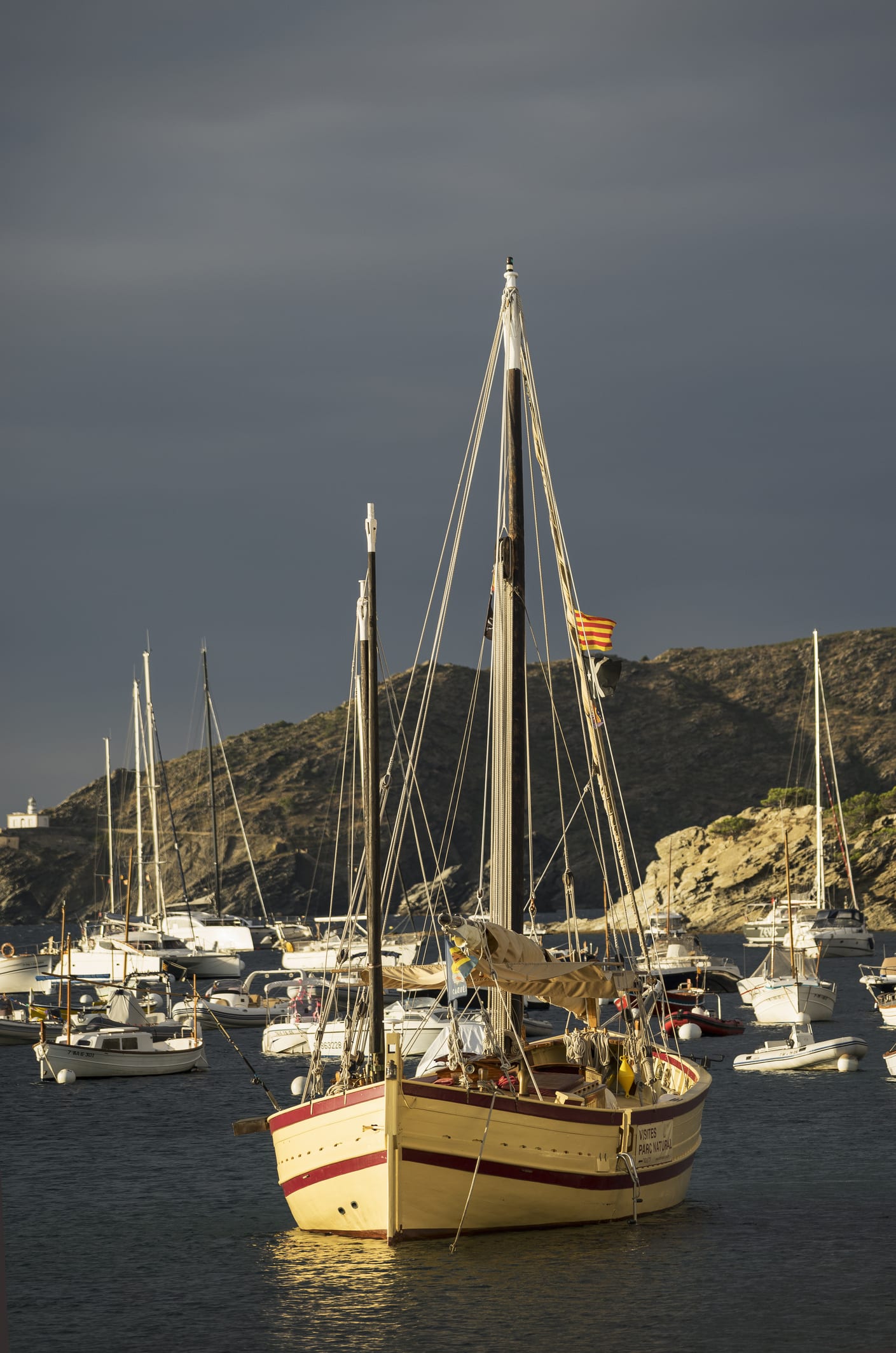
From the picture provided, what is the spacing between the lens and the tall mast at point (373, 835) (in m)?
24.7

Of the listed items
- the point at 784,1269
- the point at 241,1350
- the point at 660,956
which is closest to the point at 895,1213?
the point at 784,1269

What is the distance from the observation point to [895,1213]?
28.9 metres

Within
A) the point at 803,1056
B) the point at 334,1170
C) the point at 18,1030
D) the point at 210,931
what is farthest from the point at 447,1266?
the point at 210,931

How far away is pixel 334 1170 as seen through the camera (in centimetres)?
2342

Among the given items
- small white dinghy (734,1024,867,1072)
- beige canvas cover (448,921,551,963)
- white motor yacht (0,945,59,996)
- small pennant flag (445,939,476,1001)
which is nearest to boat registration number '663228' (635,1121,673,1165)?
beige canvas cover (448,921,551,963)

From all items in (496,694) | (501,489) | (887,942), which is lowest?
(887,942)

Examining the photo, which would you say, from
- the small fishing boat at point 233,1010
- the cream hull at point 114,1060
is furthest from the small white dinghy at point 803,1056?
the small fishing boat at point 233,1010

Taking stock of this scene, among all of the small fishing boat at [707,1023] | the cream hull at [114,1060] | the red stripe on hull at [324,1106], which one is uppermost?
the red stripe on hull at [324,1106]

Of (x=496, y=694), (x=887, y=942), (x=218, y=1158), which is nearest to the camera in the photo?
(x=496, y=694)

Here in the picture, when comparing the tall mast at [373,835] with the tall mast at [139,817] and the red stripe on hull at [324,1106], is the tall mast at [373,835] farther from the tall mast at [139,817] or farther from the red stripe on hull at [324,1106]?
the tall mast at [139,817]

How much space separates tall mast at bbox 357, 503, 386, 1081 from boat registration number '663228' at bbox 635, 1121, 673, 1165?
13.8 feet

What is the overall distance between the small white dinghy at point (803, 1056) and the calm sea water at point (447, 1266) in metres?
12.7

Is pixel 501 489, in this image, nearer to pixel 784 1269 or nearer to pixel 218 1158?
pixel 784 1269

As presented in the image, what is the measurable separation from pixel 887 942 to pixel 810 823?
117 feet
